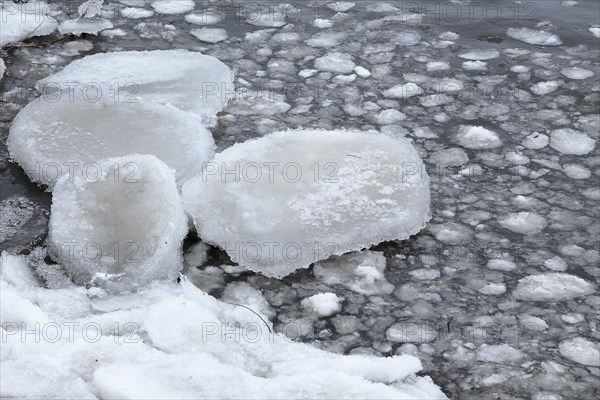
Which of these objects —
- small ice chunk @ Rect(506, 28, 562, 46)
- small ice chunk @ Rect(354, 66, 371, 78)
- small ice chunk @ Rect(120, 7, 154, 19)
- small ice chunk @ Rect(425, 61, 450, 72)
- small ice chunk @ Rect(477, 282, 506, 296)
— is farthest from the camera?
small ice chunk @ Rect(120, 7, 154, 19)

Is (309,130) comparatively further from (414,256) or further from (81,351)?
(81,351)

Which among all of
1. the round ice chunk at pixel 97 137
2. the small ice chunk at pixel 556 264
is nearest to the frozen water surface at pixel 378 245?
the small ice chunk at pixel 556 264

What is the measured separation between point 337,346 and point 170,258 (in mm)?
647

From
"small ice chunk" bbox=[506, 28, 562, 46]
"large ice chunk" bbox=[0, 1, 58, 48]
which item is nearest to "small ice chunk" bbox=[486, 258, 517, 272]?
"small ice chunk" bbox=[506, 28, 562, 46]

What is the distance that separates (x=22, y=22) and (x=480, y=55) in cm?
253

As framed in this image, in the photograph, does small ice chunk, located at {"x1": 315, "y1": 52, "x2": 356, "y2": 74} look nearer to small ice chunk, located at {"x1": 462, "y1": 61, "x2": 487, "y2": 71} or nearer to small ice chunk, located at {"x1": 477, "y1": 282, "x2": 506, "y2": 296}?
small ice chunk, located at {"x1": 462, "y1": 61, "x2": 487, "y2": 71}

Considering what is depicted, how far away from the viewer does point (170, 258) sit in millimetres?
2658

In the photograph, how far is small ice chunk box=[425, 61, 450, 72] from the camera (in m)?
4.12

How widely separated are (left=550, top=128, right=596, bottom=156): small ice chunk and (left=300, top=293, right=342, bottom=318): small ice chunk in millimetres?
1448

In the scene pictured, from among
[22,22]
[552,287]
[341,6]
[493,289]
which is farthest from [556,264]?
[22,22]

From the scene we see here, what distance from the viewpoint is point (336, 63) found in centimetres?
412

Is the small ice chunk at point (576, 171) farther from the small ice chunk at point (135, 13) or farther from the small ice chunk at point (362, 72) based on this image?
the small ice chunk at point (135, 13)

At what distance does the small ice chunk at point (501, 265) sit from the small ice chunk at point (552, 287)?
0.24ft

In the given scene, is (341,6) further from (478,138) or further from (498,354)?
(498,354)
